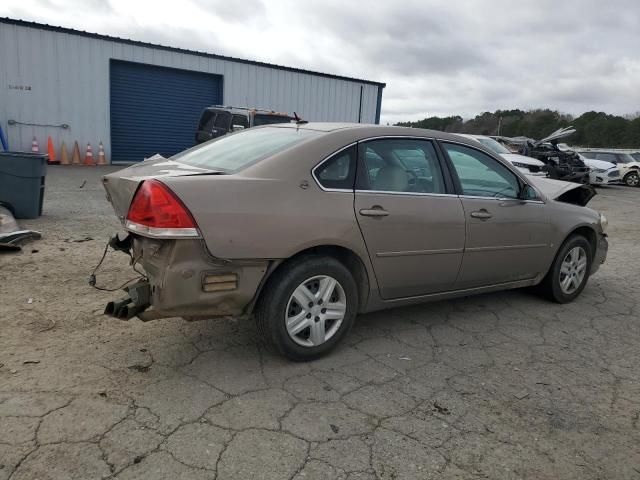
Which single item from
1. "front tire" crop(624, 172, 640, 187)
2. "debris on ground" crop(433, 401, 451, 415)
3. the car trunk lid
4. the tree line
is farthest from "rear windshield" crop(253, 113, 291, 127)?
the tree line

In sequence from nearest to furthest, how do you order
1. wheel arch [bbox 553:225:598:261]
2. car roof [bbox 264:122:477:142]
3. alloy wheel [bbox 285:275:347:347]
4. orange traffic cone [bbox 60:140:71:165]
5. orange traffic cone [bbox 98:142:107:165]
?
alloy wheel [bbox 285:275:347:347] < car roof [bbox 264:122:477:142] < wheel arch [bbox 553:225:598:261] < orange traffic cone [bbox 60:140:71:165] < orange traffic cone [bbox 98:142:107:165]

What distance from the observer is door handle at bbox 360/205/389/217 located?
3.42m

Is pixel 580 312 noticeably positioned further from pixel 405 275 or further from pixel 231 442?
pixel 231 442

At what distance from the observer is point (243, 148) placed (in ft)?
12.0

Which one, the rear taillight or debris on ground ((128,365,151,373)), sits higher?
the rear taillight

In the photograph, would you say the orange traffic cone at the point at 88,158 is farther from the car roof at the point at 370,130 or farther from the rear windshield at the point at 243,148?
the car roof at the point at 370,130

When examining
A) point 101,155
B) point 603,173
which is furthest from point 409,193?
point 603,173

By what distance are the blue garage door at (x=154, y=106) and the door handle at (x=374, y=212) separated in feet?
50.8

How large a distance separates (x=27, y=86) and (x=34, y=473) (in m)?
15.6

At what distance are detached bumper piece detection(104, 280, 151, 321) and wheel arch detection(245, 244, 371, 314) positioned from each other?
1.96ft

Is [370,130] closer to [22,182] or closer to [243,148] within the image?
[243,148]

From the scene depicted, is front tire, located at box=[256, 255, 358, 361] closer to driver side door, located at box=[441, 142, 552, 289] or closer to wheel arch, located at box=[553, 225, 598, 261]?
driver side door, located at box=[441, 142, 552, 289]

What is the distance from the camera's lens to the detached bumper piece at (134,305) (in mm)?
2965

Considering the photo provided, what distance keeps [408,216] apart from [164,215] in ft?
5.53
